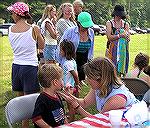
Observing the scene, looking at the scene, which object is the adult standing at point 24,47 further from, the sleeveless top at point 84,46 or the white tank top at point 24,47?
the sleeveless top at point 84,46

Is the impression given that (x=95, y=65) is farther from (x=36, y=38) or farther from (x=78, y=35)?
(x=78, y=35)

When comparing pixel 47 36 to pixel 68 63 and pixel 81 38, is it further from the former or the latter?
pixel 68 63

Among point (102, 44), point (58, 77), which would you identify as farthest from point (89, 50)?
point (102, 44)

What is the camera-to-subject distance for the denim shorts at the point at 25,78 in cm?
363

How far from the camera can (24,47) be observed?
3.60 meters

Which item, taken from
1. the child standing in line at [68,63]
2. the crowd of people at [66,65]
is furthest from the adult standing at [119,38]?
the child standing in line at [68,63]

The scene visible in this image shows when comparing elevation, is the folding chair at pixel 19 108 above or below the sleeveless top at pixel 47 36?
above

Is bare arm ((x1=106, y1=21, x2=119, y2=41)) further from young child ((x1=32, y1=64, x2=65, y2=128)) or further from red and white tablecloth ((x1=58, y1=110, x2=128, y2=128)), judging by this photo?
red and white tablecloth ((x1=58, y1=110, x2=128, y2=128))

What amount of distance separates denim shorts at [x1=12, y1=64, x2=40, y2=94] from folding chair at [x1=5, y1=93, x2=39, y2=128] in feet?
2.83

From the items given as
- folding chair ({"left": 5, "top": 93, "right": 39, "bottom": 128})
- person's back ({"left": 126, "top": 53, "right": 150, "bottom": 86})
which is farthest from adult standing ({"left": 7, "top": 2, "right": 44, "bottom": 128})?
person's back ({"left": 126, "top": 53, "right": 150, "bottom": 86})

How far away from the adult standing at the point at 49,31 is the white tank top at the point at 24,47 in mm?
1336

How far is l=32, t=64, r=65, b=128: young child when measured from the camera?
8.20 feet

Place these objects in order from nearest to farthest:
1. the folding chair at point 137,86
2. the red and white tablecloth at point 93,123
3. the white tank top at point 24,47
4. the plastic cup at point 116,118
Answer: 1. the plastic cup at point 116,118
2. the red and white tablecloth at point 93,123
3. the folding chair at point 137,86
4. the white tank top at point 24,47

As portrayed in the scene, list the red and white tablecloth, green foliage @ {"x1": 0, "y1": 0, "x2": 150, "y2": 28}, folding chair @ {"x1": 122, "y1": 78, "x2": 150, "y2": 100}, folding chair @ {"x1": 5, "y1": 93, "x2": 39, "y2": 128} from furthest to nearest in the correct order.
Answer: green foliage @ {"x1": 0, "y1": 0, "x2": 150, "y2": 28}
folding chair @ {"x1": 122, "y1": 78, "x2": 150, "y2": 100}
folding chair @ {"x1": 5, "y1": 93, "x2": 39, "y2": 128}
the red and white tablecloth
